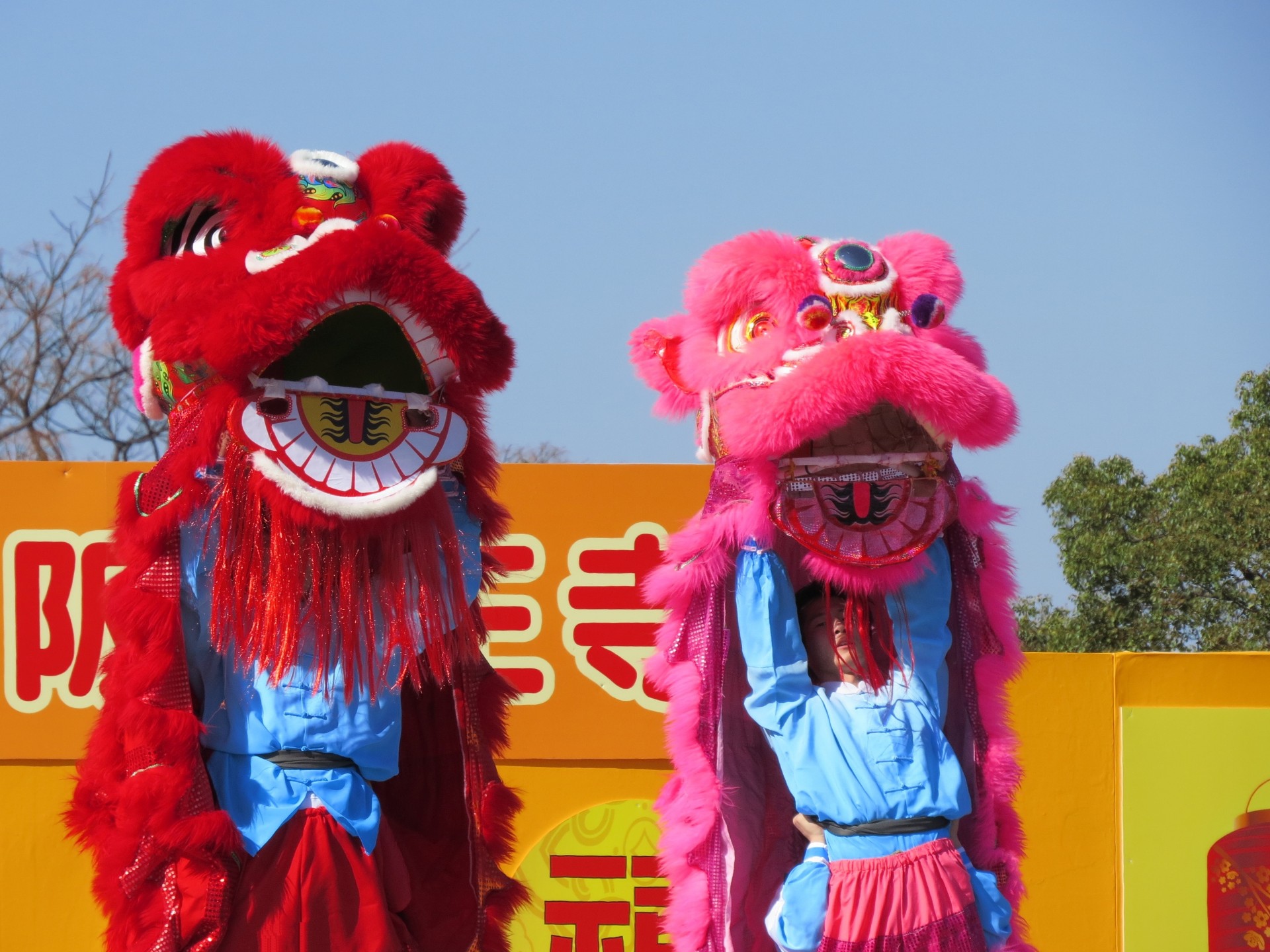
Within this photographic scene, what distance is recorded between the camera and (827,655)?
3320 mm

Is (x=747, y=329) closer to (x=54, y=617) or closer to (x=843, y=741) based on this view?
(x=843, y=741)

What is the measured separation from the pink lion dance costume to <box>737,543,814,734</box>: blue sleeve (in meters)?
0.06

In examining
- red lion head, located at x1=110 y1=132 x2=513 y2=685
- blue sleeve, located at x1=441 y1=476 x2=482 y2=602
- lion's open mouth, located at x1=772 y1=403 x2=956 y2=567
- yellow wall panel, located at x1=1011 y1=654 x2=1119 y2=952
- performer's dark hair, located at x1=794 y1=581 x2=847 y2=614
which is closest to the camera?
red lion head, located at x1=110 y1=132 x2=513 y2=685

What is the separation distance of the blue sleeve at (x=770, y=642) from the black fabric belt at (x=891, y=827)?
25 cm

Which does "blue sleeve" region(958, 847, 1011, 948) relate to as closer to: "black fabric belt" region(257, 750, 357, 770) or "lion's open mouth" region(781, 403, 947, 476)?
"lion's open mouth" region(781, 403, 947, 476)

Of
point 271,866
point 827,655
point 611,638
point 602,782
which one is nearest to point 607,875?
point 602,782

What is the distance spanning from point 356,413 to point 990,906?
5.39 ft

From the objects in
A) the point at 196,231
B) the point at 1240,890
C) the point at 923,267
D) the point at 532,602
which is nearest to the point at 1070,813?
the point at 1240,890

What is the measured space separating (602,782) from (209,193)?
239cm

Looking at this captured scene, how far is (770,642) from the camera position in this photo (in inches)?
125

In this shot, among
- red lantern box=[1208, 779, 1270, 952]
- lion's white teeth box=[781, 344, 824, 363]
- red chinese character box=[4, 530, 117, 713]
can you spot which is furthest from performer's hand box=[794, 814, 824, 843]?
red chinese character box=[4, 530, 117, 713]

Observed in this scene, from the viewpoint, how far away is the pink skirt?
303 cm

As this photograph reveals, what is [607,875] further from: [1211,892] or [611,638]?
[1211,892]

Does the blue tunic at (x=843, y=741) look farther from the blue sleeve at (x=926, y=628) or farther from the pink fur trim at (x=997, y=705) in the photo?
the pink fur trim at (x=997, y=705)
